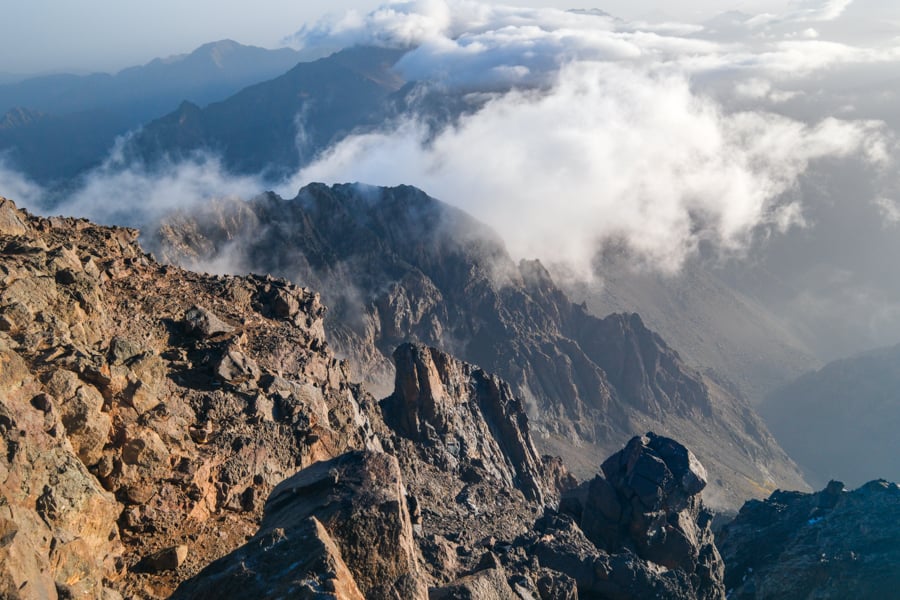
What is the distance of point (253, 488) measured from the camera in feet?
145

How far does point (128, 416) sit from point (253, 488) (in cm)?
800

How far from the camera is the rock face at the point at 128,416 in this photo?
2977cm

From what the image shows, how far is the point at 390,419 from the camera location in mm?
105938

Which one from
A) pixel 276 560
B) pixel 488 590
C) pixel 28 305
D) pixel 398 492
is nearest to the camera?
pixel 276 560

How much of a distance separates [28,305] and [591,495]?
58419mm

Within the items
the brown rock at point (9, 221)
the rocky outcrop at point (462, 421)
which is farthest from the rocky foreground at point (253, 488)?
the rocky outcrop at point (462, 421)

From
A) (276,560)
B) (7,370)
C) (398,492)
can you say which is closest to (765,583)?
(398,492)

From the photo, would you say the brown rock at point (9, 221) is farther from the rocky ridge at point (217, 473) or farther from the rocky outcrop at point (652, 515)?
the rocky outcrop at point (652, 515)

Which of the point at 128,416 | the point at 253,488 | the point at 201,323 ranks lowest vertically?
the point at 253,488

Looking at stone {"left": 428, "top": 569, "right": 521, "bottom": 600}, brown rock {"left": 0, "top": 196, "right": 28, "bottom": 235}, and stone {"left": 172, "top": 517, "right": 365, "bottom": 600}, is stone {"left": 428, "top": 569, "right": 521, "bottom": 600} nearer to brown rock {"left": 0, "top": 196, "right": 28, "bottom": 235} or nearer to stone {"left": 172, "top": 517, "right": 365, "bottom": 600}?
stone {"left": 172, "top": 517, "right": 365, "bottom": 600}

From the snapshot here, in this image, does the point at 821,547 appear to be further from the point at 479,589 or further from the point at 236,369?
the point at 236,369

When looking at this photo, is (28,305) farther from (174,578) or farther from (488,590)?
(488,590)

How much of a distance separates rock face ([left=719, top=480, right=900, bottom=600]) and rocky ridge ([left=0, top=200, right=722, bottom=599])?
4772 millimetres

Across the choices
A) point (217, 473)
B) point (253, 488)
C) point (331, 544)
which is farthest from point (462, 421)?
point (331, 544)
